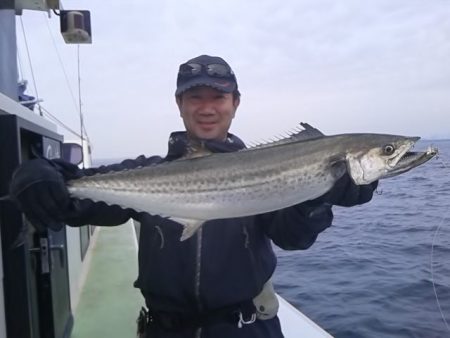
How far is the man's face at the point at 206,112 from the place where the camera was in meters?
3.25

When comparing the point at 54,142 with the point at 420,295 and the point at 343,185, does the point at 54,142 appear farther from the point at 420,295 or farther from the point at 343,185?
the point at 420,295

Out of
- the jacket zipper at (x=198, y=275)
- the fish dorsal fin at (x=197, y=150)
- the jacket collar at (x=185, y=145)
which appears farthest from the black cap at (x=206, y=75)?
the jacket zipper at (x=198, y=275)

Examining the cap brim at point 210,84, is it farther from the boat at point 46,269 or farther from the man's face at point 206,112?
the boat at point 46,269

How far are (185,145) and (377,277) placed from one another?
24.3 feet

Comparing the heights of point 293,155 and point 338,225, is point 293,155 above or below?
above

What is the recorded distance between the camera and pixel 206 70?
3.25 metres

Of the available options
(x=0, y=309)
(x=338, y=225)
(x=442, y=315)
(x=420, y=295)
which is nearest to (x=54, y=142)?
(x=0, y=309)

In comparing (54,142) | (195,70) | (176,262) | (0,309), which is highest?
(195,70)

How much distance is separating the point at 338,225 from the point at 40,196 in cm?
1396

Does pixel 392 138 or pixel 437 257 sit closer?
pixel 392 138

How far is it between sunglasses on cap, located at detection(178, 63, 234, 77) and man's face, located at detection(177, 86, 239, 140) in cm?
11

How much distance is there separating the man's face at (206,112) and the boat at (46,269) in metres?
1.16

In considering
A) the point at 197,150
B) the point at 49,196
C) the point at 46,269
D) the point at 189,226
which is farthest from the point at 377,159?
the point at 46,269

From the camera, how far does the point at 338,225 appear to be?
15.8 meters
